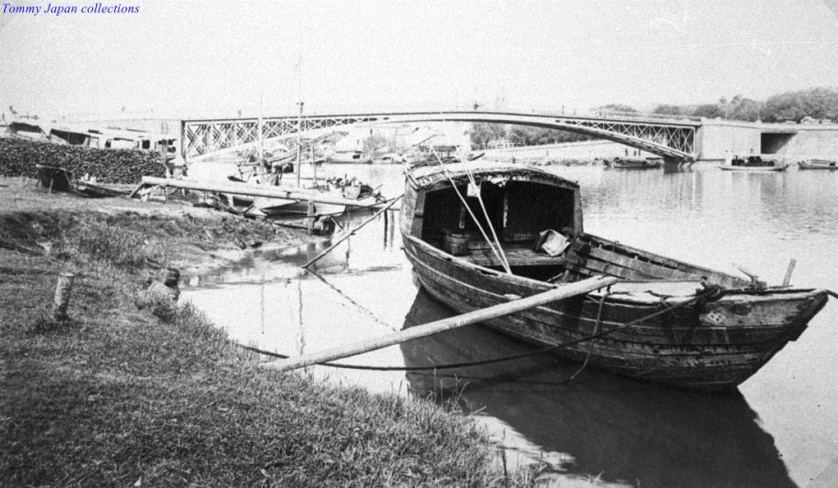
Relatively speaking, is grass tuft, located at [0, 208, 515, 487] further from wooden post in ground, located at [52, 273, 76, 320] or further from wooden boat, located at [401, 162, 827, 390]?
wooden boat, located at [401, 162, 827, 390]

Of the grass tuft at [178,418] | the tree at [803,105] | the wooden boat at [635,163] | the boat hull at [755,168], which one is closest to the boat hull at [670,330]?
the grass tuft at [178,418]

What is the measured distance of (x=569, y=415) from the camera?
7.00 metres

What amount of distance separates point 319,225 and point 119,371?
1634cm

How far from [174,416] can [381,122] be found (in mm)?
44599

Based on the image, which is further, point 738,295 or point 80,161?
point 80,161

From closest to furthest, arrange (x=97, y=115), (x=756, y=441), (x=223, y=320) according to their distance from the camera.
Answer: (x=756, y=441) < (x=223, y=320) < (x=97, y=115)

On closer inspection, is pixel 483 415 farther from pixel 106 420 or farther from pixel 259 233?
pixel 259 233

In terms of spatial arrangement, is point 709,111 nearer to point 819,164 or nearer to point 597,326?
point 819,164

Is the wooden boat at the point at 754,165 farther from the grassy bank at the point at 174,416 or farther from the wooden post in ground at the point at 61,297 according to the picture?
the wooden post in ground at the point at 61,297

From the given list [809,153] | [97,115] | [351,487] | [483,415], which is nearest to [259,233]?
[483,415]

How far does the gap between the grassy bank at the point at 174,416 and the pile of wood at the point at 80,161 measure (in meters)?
15.1

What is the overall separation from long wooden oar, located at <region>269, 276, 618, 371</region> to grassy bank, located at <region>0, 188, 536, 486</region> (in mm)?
398

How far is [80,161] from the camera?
73.4ft

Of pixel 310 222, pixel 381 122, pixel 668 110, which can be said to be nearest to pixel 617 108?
pixel 668 110
